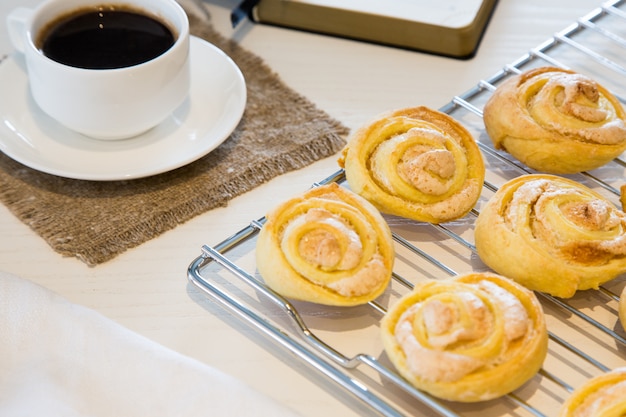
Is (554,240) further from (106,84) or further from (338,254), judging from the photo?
(106,84)

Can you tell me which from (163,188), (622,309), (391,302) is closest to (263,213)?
(163,188)

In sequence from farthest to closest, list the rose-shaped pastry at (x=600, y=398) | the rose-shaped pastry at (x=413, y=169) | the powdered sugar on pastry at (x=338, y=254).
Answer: the rose-shaped pastry at (x=413, y=169)
the powdered sugar on pastry at (x=338, y=254)
the rose-shaped pastry at (x=600, y=398)

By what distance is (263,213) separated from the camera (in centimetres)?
120

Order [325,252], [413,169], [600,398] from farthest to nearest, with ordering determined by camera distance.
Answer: [413,169] < [325,252] < [600,398]

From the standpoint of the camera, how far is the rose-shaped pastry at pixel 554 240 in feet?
3.29

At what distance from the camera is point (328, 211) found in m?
1.01

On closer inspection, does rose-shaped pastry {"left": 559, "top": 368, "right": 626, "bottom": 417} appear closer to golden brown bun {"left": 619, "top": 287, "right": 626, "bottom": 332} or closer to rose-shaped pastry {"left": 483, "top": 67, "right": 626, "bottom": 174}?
golden brown bun {"left": 619, "top": 287, "right": 626, "bottom": 332}

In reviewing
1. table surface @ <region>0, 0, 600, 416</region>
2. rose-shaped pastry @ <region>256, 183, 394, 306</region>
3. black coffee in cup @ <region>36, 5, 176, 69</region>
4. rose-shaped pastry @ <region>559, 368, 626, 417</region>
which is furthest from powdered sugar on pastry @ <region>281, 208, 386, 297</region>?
black coffee in cup @ <region>36, 5, 176, 69</region>

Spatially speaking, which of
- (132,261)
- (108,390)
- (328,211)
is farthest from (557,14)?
(108,390)

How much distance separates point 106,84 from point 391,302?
50 cm

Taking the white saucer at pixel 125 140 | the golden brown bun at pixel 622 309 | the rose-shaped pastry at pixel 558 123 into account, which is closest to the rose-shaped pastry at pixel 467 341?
the golden brown bun at pixel 622 309

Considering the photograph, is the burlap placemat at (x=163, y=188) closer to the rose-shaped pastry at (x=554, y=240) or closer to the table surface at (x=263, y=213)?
the table surface at (x=263, y=213)

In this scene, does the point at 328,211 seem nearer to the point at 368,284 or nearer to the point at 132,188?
the point at 368,284

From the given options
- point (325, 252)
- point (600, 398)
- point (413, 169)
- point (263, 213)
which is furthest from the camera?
point (263, 213)
